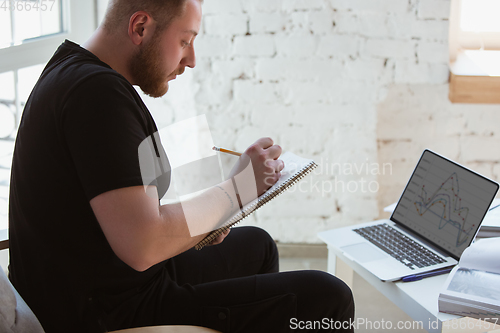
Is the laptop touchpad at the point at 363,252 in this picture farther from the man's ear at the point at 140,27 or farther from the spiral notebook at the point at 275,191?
the man's ear at the point at 140,27

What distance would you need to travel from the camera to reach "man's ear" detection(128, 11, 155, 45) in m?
0.82

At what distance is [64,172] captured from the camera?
0.72m

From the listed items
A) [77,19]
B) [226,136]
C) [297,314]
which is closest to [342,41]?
[226,136]

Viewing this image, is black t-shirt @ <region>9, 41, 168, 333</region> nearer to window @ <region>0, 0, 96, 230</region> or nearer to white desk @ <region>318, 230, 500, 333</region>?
white desk @ <region>318, 230, 500, 333</region>

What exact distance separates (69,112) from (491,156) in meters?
1.86

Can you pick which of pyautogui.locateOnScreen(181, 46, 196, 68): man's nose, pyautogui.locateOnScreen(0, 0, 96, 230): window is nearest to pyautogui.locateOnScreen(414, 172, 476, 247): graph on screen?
pyautogui.locateOnScreen(181, 46, 196, 68): man's nose

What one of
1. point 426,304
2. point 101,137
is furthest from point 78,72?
point 426,304

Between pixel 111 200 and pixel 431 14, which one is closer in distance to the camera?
pixel 111 200

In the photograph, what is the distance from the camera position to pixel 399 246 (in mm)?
1133

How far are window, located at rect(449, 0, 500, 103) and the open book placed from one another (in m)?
1.07

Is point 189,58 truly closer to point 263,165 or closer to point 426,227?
point 263,165

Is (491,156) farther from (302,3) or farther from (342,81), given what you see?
(302,3)

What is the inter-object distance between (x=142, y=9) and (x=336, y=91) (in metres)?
1.18

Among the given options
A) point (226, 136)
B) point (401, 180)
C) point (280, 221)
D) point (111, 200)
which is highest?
point (111, 200)
